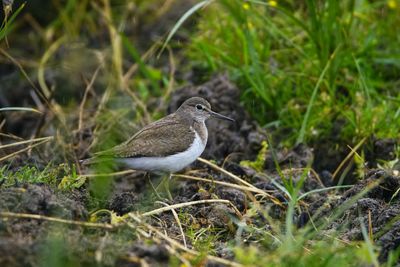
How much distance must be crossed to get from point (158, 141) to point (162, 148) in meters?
0.09

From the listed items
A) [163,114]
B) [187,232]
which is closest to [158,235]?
[187,232]

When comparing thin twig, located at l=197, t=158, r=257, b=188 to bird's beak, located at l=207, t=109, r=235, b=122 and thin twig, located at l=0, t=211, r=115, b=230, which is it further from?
thin twig, located at l=0, t=211, r=115, b=230

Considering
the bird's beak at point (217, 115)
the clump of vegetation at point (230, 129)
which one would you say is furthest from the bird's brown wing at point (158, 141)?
the bird's beak at point (217, 115)

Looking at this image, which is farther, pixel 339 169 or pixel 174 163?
pixel 339 169

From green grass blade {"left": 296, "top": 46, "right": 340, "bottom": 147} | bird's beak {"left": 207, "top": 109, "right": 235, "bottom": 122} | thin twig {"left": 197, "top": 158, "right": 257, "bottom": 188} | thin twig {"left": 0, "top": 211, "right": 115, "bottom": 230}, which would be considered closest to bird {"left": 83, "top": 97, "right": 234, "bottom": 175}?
thin twig {"left": 197, "top": 158, "right": 257, "bottom": 188}

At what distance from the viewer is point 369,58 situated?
7.87 m

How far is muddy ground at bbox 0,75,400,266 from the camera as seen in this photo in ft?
13.0

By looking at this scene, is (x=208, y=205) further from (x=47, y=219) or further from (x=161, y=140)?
(x=47, y=219)

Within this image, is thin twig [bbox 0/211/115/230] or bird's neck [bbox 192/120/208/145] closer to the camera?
thin twig [bbox 0/211/115/230]

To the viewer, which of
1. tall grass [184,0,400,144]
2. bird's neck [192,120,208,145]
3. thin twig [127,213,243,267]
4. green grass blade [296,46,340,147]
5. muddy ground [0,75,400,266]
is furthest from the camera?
tall grass [184,0,400,144]

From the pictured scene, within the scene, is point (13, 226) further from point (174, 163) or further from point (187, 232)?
point (174, 163)

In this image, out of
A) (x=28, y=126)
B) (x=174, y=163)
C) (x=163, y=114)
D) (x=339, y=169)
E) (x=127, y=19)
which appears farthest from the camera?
(x=127, y=19)

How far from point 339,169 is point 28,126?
3.82m

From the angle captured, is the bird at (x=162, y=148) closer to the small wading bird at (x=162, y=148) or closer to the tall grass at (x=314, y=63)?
the small wading bird at (x=162, y=148)
